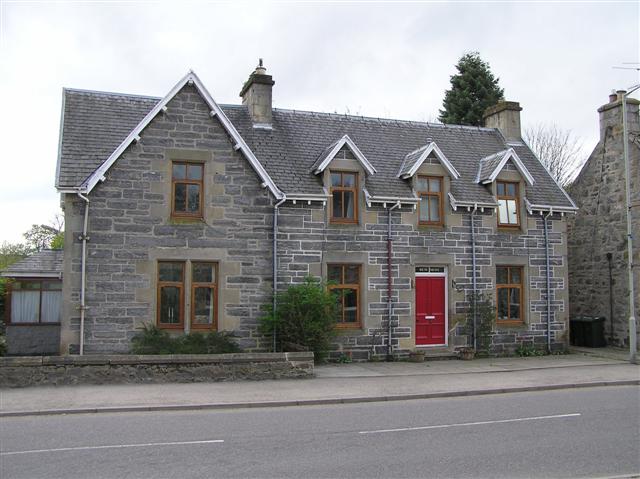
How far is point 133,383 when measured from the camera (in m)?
14.9

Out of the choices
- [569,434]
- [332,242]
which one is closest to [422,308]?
[332,242]

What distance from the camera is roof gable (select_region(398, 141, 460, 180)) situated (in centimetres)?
2067

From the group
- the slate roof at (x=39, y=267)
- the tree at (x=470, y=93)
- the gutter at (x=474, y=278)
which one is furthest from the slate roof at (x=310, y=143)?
the tree at (x=470, y=93)

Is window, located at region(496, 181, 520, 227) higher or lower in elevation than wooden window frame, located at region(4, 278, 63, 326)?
higher

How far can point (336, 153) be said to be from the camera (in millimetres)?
19938

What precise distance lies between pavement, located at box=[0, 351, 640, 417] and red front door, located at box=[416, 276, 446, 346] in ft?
4.08

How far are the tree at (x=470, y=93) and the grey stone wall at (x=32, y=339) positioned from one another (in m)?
27.5

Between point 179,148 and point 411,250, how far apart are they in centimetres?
775

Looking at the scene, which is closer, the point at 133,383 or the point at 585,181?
the point at 133,383

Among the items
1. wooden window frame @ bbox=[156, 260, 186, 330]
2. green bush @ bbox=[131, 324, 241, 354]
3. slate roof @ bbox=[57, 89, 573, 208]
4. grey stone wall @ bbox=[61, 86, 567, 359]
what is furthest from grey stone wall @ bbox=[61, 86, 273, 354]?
slate roof @ bbox=[57, 89, 573, 208]

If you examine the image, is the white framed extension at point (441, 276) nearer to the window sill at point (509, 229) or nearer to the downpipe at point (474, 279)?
the downpipe at point (474, 279)

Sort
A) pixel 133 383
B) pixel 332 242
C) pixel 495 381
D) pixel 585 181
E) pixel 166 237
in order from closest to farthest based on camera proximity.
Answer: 1. pixel 133 383
2. pixel 495 381
3. pixel 166 237
4. pixel 332 242
5. pixel 585 181

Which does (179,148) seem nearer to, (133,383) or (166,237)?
(166,237)

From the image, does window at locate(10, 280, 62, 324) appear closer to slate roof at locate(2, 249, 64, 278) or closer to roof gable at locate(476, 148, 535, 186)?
slate roof at locate(2, 249, 64, 278)
